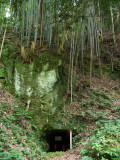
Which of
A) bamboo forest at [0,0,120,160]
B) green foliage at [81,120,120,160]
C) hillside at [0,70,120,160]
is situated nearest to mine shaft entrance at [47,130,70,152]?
bamboo forest at [0,0,120,160]

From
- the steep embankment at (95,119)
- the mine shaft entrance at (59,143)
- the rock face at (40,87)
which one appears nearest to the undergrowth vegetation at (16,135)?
the rock face at (40,87)

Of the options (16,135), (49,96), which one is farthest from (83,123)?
(16,135)

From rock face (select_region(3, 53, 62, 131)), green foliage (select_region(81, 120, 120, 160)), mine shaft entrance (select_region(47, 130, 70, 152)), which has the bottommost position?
mine shaft entrance (select_region(47, 130, 70, 152))

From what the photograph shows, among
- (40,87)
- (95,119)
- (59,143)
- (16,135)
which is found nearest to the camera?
(16,135)

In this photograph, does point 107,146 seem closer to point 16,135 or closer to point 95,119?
point 95,119

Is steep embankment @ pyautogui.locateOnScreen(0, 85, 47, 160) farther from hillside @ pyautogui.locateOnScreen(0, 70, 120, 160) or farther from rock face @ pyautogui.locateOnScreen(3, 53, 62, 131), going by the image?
rock face @ pyautogui.locateOnScreen(3, 53, 62, 131)

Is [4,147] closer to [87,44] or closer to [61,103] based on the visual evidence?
[61,103]

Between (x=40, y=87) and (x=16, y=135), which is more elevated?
(x=40, y=87)

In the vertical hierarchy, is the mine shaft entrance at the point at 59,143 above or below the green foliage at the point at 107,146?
below

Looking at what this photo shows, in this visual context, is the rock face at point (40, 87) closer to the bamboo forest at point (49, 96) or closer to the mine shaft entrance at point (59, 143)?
the bamboo forest at point (49, 96)

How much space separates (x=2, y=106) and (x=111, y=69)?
6.47 meters

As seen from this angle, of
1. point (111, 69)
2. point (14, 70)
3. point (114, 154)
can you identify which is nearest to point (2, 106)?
point (14, 70)

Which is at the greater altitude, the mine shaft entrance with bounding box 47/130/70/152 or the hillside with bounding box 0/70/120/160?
the hillside with bounding box 0/70/120/160

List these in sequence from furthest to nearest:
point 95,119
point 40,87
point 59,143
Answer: point 59,143, point 40,87, point 95,119
